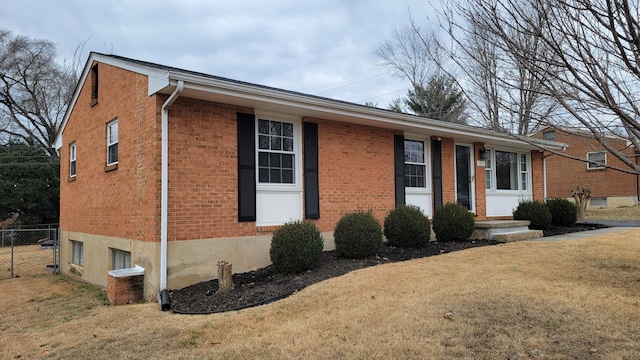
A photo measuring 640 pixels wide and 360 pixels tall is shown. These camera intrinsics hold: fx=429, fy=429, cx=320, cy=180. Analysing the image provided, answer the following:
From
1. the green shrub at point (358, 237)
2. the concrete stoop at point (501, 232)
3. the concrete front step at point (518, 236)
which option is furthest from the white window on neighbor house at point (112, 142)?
the concrete front step at point (518, 236)

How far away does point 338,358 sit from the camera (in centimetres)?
385

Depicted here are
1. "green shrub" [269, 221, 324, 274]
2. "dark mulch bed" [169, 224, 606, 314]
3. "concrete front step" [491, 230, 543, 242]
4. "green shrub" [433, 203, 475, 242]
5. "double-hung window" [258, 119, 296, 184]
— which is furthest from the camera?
"concrete front step" [491, 230, 543, 242]

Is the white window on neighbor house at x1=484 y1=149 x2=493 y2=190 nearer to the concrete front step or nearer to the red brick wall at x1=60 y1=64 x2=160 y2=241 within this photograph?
the concrete front step

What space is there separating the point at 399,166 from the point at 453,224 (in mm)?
1964

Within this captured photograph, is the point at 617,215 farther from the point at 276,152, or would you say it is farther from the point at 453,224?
the point at 276,152

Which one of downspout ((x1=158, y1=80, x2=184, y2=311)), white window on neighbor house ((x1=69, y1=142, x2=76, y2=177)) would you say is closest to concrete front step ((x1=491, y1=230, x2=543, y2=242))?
downspout ((x1=158, y1=80, x2=184, y2=311))

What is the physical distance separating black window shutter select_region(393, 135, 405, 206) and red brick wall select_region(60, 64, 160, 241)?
5799 millimetres

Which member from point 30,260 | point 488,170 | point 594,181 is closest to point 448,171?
point 488,170

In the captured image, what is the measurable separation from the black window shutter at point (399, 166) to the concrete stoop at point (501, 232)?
1987 mm

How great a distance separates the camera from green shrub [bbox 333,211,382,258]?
8023 mm

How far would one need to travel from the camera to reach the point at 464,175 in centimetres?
1233

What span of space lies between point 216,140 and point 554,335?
5917mm

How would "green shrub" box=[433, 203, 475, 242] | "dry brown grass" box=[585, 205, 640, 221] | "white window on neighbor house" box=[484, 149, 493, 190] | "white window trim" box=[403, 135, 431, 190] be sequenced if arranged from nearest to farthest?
1. "green shrub" box=[433, 203, 475, 242]
2. "white window trim" box=[403, 135, 431, 190]
3. "white window on neighbor house" box=[484, 149, 493, 190]
4. "dry brown grass" box=[585, 205, 640, 221]

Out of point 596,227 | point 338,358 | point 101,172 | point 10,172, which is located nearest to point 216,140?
point 101,172
